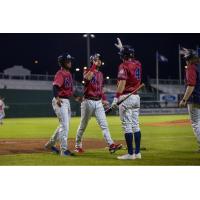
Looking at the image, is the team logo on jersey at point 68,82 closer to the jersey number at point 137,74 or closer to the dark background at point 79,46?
the dark background at point 79,46

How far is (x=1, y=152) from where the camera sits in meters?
6.93

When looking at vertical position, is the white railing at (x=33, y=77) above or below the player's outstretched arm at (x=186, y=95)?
above

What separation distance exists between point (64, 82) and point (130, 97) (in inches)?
40.0

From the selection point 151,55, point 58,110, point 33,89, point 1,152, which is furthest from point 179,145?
point 33,89

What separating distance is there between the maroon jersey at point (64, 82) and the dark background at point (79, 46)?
70 centimetres

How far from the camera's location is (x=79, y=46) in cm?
727

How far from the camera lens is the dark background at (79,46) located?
680 cm

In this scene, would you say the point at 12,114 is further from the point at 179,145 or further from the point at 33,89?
the point at 179,145

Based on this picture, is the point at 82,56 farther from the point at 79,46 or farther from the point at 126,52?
the point at 126,52


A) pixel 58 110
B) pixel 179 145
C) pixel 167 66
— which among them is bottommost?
pixel 179 145

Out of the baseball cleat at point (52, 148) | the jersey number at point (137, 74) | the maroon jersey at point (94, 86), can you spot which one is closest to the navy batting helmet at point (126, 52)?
the jersey number at point (137, 74)

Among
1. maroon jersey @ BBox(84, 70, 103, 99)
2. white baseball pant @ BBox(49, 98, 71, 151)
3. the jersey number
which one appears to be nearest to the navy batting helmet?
the jersey number
